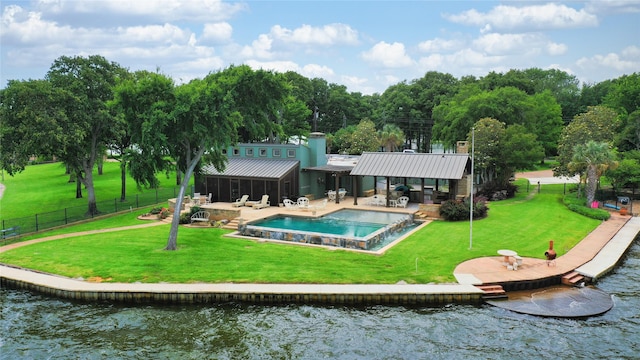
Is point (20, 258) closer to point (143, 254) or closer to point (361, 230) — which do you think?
point (143, 254)

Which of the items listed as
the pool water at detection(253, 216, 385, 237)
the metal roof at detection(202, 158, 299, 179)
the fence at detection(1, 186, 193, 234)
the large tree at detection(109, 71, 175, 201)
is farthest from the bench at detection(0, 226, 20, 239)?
the pool water at detection(253, 216, 385, 237)

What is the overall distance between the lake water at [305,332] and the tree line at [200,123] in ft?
23.4

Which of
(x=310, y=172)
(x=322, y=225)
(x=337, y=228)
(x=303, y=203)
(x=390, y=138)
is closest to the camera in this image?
(x=337, y=228)

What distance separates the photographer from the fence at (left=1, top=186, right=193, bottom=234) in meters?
30.8

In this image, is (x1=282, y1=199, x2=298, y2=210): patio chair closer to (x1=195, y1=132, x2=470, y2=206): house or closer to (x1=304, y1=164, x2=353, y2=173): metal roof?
(x1=195, y1=132, x2=470, y2=206): house

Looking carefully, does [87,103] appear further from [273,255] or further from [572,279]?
[572,279]

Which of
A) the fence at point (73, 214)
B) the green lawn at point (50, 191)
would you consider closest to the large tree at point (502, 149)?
the green lawn at point (50, 191)

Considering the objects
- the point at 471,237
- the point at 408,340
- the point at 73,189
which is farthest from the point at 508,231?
the point at 73,189

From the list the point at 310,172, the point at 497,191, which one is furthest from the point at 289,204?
the point at 497,191

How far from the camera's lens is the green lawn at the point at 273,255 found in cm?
1998

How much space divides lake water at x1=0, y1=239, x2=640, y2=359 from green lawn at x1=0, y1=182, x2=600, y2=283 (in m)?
2.19

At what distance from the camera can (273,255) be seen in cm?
2264

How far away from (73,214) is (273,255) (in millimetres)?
20579

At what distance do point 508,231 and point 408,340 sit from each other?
45.4 ft
